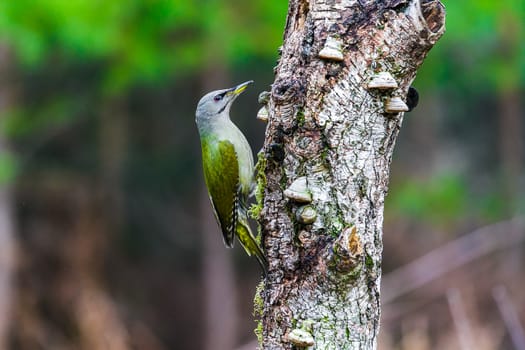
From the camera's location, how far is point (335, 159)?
251 centimetres

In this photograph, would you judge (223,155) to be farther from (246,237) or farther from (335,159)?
(335,159)

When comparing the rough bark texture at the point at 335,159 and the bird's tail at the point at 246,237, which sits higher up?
the rough bark texture at the point at 335,159

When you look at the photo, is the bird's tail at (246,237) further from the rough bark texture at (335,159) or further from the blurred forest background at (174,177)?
the blurred forest background at (174,177)

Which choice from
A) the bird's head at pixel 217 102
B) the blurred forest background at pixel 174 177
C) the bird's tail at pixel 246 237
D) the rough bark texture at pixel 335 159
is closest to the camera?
the rough bark texture at pixel 335 159

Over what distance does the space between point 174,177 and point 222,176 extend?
37.5 feet

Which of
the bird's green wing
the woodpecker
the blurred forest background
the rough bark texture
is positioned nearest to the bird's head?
the woodpecker

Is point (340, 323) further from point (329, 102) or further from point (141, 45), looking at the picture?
point (141, 45)

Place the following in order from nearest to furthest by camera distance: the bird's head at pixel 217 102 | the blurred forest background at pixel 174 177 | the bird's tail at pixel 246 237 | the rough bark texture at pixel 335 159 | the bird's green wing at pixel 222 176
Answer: the rough bark texture at pixel 335 159 < the bird's tail at pixel 246 237 < the bird's green wing at pixel 222 176 < the bird's head at pixel 217 102 < the blurred forest background at pixel 174 177

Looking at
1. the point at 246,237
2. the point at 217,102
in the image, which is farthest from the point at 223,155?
the point at 246,237

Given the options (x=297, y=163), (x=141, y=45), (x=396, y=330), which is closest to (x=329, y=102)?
(x=297, y=163)

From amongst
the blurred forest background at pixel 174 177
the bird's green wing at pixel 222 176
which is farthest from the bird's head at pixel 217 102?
the blurred forest background at pixel 174 177

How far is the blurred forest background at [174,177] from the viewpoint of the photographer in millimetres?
8734

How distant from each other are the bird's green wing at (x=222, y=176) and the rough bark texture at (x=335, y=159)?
1989mm

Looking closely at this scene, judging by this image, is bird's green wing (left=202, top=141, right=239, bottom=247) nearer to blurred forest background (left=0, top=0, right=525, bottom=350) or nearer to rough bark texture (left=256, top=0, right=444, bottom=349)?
blurred forest background (left=0, top=0, right=525, bottom=350)
